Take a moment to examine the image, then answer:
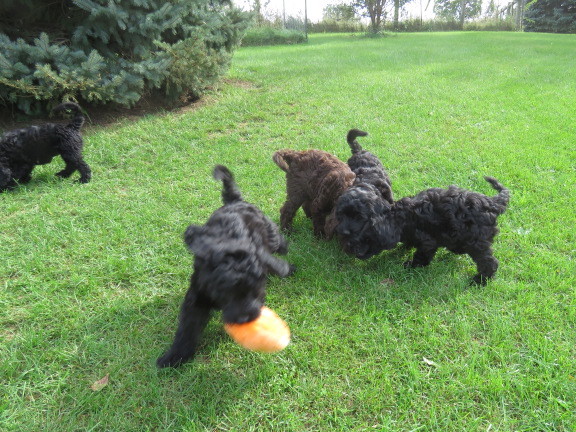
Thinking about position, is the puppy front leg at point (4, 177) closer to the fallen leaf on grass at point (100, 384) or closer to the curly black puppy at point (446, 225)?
the fallen leaf on grass at point (100, 384)

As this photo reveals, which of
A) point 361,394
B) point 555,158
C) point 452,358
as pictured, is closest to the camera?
point 361,394

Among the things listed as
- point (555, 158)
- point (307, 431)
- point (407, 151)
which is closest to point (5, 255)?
point (307, 431)

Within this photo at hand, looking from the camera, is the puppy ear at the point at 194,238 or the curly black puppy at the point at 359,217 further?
the curly black puppy at the point at 359,217

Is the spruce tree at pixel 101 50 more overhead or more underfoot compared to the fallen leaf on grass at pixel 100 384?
more overhead

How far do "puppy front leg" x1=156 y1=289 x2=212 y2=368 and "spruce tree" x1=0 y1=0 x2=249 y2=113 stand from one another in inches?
200

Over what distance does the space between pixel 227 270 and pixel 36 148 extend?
14.2ft

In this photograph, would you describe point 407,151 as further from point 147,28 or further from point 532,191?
point 147,28

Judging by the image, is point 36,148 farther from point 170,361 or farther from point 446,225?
point 446,225

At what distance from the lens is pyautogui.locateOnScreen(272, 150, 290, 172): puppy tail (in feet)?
12.3

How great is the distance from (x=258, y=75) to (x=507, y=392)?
10540 mm

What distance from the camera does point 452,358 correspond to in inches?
99.7

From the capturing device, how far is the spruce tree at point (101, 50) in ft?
18.5

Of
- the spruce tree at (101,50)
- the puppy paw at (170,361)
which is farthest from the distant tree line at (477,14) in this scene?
the puppy paw at (170,361)

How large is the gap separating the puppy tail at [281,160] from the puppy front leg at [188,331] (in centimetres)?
180
